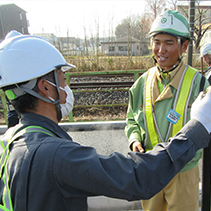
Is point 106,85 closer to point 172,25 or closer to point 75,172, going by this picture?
point 172,25

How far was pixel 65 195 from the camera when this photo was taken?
1.01m

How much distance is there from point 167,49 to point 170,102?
21.5 inches

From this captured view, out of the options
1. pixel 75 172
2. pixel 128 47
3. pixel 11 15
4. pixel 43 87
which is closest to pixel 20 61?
pixel 43 87

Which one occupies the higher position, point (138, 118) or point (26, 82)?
point (26, 82)

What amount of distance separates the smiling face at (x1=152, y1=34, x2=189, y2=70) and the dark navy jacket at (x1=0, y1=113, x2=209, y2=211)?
1027 mm

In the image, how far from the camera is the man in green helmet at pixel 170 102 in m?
1.77

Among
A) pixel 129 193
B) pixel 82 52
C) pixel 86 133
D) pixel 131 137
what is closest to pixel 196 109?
pixel 129 193

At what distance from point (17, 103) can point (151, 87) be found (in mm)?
1309

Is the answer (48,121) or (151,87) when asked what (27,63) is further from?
(151,87)

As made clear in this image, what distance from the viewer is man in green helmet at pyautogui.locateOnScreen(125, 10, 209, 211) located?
177 centimetres

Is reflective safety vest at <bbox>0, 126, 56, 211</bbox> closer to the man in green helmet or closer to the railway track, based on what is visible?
the man in green helmet

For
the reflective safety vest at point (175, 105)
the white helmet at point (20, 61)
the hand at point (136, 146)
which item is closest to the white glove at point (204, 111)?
the reflective safety vest at point (175, 105)

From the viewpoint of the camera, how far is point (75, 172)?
971 mm

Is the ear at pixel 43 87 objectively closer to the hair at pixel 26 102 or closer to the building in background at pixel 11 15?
the hair at pixel 26 102
